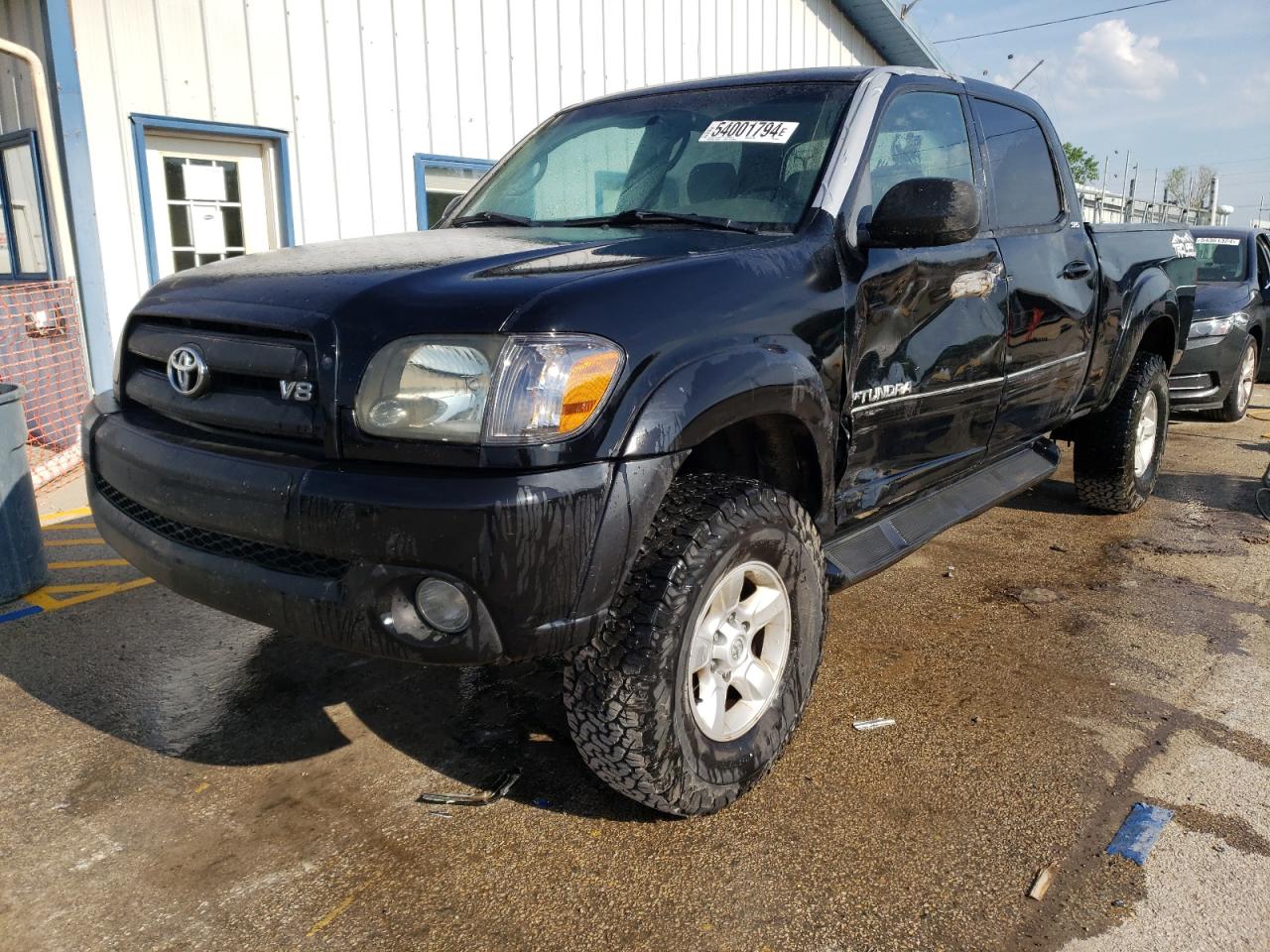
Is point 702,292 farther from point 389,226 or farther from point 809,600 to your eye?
point 389,226

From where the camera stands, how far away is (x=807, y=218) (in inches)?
110

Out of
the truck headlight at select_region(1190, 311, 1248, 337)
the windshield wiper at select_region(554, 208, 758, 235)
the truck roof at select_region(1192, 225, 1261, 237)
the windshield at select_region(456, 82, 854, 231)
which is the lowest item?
the truck headlight at select_region(1190, 311, 1248, 337)

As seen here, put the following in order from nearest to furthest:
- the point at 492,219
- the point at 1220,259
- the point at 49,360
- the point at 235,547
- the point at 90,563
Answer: the point at 235,547 → the point at 492,219 → the point at 90,563 → the point at 49,360 → the point at 1220,259

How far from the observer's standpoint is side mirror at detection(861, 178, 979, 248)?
106 inches

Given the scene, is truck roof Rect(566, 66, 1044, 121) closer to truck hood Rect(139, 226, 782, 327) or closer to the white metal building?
truck hood Rect(139, 226, 782, 327)

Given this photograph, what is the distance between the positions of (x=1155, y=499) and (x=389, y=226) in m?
6.17

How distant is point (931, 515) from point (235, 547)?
7.41 feet

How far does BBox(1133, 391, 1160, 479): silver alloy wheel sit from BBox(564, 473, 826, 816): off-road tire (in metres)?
3.56

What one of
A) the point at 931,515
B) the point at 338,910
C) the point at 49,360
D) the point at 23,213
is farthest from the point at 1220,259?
the point at 23,213

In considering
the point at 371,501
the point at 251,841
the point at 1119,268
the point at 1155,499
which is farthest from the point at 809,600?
the point at 1155,499

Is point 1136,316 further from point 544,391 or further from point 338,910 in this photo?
point 338,910

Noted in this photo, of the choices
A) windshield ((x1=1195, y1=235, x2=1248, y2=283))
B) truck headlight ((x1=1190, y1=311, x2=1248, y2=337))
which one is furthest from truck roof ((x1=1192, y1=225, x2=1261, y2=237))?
truck headlight ((x1=1190, y1=311, x2=1248, y2=337))

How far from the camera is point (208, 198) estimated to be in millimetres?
7312

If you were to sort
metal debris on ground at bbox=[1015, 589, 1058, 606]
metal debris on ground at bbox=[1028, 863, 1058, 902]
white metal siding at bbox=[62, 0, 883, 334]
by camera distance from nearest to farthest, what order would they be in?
metal debris on ground at bbox=[1028, 863, 1058, 902], metal debris on ground at bbox=[1015, 589, 1058, 606], white metal siding at bbox=[62, 0, 883, 334]
